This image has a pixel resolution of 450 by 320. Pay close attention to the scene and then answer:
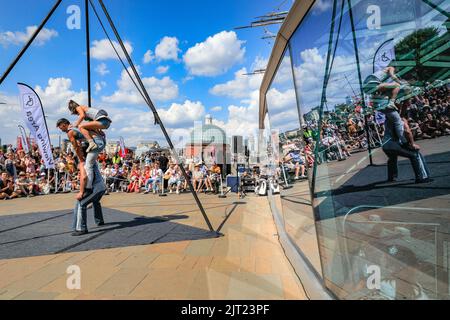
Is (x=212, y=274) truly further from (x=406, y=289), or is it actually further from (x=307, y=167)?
(x=406, y=289)

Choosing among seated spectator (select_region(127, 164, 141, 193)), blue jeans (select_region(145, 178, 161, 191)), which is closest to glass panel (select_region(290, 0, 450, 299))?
blue jeans (select_region(145, 178, 161, 191))

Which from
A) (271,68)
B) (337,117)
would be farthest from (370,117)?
(271,68)

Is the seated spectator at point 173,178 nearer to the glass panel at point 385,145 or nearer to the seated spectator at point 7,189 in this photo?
the seated spectator at point 7,189

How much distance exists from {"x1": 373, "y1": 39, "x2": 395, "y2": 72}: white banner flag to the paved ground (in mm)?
1759

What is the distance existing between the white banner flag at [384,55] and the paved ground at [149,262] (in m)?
1.76

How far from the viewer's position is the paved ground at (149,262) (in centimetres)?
230

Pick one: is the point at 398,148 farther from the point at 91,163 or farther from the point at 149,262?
the point at 91,163

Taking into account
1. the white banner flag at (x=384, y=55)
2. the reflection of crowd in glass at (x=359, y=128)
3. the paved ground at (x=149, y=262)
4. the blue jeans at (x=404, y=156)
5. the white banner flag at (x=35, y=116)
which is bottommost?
the paved ground at (x=149, y=262)

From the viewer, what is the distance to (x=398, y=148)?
1.20 meters

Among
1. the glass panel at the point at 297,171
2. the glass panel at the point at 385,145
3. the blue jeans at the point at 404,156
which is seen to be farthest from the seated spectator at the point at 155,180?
the blue jeans at the point at 404,156

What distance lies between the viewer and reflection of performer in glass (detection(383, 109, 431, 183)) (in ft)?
3.63

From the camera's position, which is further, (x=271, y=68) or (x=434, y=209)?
(x=271, y=68)

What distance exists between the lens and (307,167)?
7.66 ft

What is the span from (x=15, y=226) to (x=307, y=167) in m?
5.45
